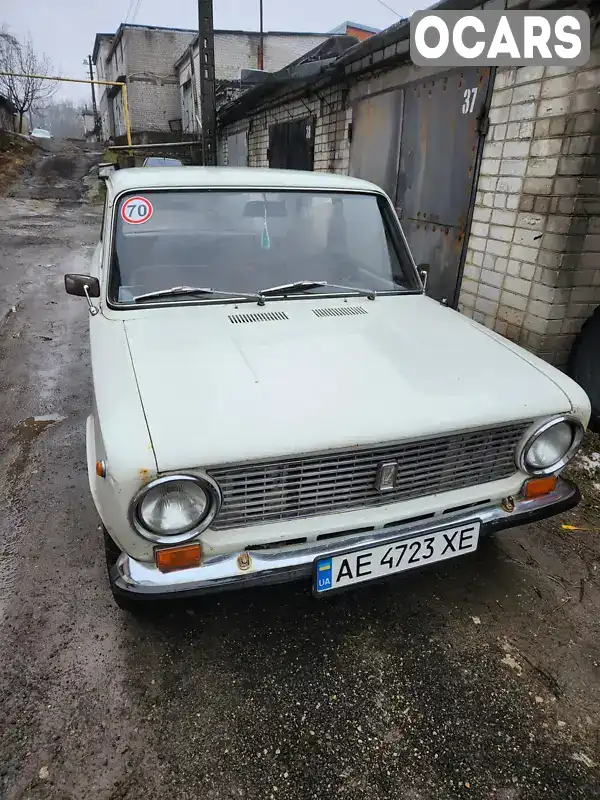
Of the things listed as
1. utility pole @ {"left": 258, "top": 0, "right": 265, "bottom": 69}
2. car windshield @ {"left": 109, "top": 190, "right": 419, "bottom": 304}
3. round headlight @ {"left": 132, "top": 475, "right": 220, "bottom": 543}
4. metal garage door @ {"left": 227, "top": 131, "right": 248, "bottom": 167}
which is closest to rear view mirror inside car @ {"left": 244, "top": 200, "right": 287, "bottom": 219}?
car windshield @ {"left": 109, "top": 190, "right": 419, "bottom": 304}

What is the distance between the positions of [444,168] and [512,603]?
184 inches

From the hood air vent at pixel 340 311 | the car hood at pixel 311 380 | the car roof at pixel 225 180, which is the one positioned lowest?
the car hood at pixel 311 380

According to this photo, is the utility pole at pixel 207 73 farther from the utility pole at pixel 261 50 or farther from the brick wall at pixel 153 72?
the brick wall at pixel 153 72

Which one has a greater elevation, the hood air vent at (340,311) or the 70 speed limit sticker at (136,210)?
the 70 speed limit sticker at (136,210)

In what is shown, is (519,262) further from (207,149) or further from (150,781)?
(207,149)

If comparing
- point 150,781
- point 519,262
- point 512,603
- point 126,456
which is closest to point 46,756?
point 150,781

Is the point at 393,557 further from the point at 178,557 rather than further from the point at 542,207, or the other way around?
the point at 542,207

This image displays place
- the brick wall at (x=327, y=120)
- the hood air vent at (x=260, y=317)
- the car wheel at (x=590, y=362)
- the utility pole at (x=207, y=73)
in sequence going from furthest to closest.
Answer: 1. the utility pole at (x=207, y=73)
2. the brick wall at (x=327, y=120)
3. the car wheel at (x=590, y=362)
4. the hood air vent at (x=260, y=317)

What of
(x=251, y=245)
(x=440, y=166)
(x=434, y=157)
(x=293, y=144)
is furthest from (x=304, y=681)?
(x=293, y=144)

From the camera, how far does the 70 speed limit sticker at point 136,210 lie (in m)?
2.79

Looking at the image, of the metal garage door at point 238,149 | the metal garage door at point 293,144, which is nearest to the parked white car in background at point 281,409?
the metal garage door at point 293,144

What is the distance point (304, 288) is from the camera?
2.86 m

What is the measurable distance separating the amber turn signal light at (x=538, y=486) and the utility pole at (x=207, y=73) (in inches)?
478

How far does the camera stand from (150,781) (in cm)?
173
